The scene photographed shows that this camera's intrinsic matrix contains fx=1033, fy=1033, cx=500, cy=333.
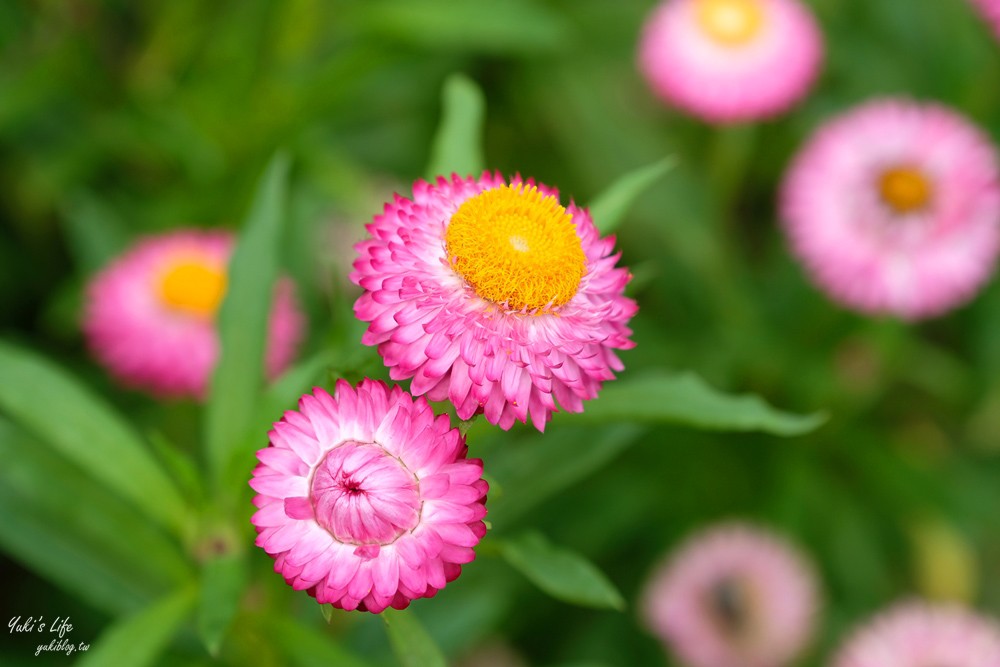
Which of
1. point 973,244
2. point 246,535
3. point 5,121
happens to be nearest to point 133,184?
point 5,121

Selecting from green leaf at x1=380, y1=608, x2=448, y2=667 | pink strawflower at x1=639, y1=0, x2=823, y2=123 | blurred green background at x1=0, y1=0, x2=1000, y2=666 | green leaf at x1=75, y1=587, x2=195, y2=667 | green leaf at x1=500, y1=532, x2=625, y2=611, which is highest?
pink strawflower at x1=639, y1=0, x2=823, y2=123

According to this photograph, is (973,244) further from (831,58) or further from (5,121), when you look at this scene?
(5,121)

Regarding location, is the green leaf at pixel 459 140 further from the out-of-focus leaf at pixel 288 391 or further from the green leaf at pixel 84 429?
the green leaf at pixel 84 429

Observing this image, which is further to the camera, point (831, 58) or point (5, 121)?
point (831, 58)

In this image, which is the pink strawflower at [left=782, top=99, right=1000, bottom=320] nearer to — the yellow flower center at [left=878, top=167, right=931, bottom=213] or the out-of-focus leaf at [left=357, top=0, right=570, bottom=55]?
the yellow flower center at [left=878, top=167, right=931, bottom=213]

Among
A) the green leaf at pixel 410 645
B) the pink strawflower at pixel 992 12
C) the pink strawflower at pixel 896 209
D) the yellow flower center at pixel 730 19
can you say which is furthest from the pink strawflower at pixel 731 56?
the green leaf at pixel 410 645

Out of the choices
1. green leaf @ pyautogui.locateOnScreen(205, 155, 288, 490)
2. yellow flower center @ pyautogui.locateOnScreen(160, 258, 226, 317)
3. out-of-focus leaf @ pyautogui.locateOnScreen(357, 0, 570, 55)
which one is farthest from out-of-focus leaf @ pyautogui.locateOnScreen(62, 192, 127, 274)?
green leaf @ pyautogui.locateOnScreen(205, 155, 288, 490)
